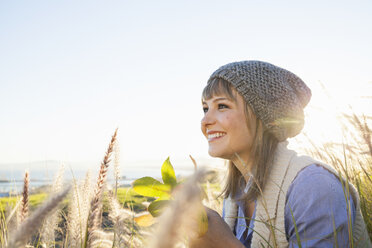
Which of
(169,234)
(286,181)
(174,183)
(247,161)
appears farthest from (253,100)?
(169,234)

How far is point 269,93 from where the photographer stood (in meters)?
2.42

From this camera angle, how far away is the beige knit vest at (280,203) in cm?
179

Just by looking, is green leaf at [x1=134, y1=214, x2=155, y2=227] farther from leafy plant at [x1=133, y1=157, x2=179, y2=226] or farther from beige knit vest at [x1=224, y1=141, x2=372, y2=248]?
beige knit vest at [x1=224, y1=141, x2=372, y2=248]

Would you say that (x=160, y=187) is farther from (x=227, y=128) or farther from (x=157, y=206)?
(x=227, y=128)

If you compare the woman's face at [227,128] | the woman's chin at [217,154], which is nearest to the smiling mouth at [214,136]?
the woman's face at [227,128]

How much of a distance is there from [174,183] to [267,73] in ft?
5.81

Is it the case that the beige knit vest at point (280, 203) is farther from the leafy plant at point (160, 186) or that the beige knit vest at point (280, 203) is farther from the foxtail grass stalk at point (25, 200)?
the foxtail grass stalk at point (25, 200)

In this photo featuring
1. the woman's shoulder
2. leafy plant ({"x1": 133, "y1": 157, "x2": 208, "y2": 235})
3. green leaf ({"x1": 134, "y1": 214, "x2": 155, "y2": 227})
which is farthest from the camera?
the woman's shoulder

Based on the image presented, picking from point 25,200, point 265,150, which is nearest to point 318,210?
point 265,150

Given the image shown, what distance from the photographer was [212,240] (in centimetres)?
150

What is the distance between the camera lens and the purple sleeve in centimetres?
153

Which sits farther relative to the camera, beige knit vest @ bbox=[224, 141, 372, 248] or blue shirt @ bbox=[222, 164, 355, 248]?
beige knit vest @ bbox=[224, 141, 372, 248]

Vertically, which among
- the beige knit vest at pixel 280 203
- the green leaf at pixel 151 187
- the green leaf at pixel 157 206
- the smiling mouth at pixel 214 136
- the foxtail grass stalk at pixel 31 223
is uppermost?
the foxtail grass stalk at pixel 31 223

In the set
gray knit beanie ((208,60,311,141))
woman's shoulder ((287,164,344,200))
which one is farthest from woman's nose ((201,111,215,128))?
woman's shoulder ((287,164,344,200))
